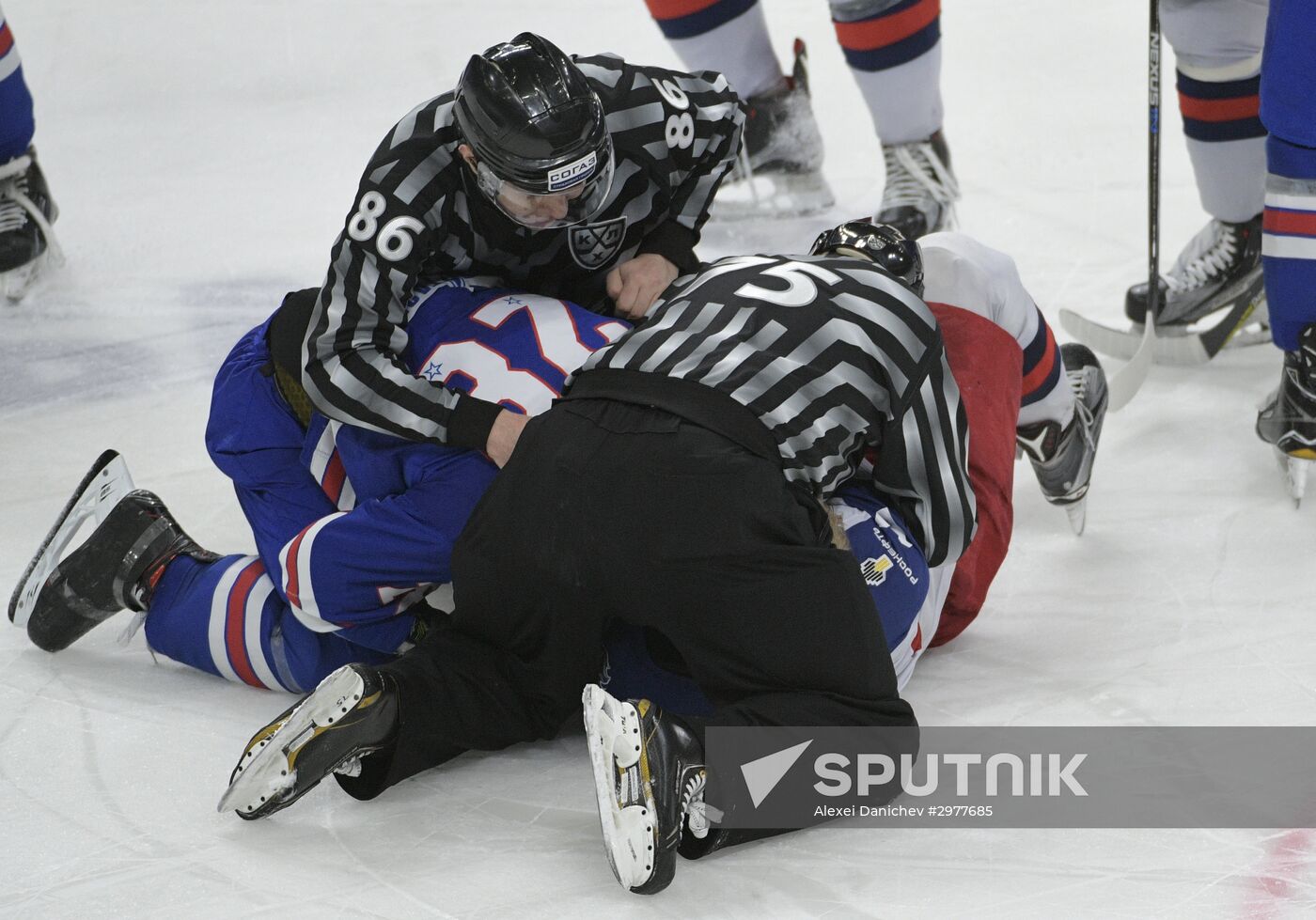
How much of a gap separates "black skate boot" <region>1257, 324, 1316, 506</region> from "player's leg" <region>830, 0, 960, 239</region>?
105 centimetres

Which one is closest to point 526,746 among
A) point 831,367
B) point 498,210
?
point 831,367

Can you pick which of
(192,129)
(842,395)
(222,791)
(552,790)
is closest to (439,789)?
(552,790)

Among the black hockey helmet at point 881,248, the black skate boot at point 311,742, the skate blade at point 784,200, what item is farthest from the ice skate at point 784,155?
the black skate boot at point 311,742

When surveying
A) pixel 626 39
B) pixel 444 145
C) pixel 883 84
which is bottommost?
pixel 626 39

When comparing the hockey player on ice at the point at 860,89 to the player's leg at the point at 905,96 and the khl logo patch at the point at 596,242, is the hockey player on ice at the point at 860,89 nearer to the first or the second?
the player's leg at the point at 905,96

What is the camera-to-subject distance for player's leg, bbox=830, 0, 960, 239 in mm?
3051

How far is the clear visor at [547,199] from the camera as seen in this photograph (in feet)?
5.53

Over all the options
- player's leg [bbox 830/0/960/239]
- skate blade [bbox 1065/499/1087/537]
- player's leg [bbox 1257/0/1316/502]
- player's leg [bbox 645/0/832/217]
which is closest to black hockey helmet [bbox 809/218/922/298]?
skate blade [bbox 1065/499/1087/537]

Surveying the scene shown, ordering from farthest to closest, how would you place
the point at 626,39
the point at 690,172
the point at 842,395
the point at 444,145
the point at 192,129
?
the point at 626,39 < the point at 192,129 < the point at 690,172 < the point at 444,145 < the point at 842,395

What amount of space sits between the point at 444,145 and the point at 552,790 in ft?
2.36

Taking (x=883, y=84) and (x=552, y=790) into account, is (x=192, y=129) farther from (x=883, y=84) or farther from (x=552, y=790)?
(x=552, y=790)

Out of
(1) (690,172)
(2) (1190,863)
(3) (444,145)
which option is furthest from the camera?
(1) (690,172)

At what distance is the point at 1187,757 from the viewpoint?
1560 mm

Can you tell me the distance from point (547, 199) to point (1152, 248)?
1.29 m
